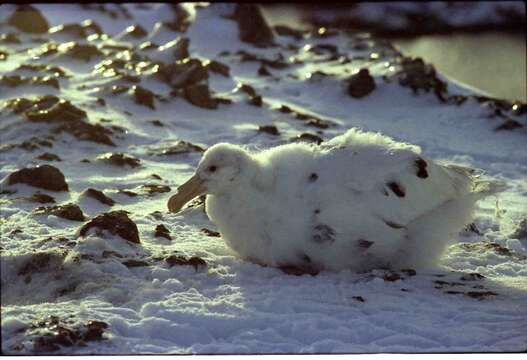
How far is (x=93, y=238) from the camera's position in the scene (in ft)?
18.1

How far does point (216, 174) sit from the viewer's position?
222 inches

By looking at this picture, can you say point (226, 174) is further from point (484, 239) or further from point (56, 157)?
point (56, 157)

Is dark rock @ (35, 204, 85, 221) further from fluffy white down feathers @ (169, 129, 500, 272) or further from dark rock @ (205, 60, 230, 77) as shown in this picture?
dark rock @ (205, 60, 230, 77)

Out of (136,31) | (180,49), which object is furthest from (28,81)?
(136,31)

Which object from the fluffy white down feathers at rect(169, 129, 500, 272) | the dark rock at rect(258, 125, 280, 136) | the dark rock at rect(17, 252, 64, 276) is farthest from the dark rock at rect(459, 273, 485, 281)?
the dark rock at rect(258, 125, 280, 136)

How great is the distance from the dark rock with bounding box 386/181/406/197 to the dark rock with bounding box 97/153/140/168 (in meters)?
3.14

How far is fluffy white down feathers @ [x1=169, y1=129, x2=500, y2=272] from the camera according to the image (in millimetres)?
5453

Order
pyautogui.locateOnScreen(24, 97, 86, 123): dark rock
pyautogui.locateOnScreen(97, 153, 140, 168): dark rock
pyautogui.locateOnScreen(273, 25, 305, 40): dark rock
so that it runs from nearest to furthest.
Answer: pyautogui.locateOnScreen(97, 153, 140, 168): dark rock < pyautogui.locateOnScreen(24, 97, 86, 123): dark rock < pyautogui.locateOnScreen(273, 25, 305, 40): dark rock

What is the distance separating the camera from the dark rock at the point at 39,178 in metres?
6.99

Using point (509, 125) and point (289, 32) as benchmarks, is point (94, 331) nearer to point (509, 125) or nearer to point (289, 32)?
point (509, 125)

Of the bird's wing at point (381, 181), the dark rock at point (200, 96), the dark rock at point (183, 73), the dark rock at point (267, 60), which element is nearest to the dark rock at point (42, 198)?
the bird's wing at point (381, 181)

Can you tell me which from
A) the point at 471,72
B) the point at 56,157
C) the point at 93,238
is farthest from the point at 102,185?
the point at 471,72

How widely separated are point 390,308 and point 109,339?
1628 mm

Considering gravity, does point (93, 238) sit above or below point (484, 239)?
above
